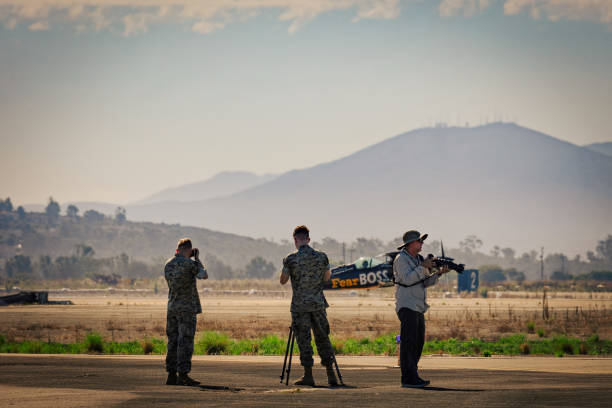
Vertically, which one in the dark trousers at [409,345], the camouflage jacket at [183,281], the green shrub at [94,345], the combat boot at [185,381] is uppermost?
the camouflage jacket at [183,281]

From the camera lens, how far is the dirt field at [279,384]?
40.4 feet

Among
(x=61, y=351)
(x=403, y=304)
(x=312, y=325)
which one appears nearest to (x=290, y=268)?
(x=312, y=325)

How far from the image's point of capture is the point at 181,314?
1541cm

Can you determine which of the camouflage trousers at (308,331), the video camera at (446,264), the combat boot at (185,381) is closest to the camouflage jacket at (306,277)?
the camouflage trousers at (308,331)

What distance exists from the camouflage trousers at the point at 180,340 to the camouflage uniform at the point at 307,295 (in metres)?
1.86

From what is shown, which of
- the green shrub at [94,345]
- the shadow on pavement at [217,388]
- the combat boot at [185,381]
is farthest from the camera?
the green shrub at [94,345]

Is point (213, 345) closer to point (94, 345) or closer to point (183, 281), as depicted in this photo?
point (94, 345)

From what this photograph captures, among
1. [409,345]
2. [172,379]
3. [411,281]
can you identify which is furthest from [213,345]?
[411,281]

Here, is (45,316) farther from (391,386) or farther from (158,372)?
(391,386)

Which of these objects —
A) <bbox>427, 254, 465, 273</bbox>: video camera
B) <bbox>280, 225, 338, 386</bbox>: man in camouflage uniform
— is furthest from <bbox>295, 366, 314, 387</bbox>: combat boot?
<bbox>427, 254, 465, 273</bbox>: video camera

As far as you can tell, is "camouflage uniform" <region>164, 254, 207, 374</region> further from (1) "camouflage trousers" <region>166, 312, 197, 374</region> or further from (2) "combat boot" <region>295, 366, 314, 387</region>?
(2) "combat boot" <region>295, 366, 314, 387</region>

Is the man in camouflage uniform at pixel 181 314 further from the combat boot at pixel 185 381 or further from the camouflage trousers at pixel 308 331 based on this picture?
the camouflage trousers at pixel 308 331

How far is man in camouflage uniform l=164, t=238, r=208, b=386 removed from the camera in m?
15.4

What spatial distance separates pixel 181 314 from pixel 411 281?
3984mm
